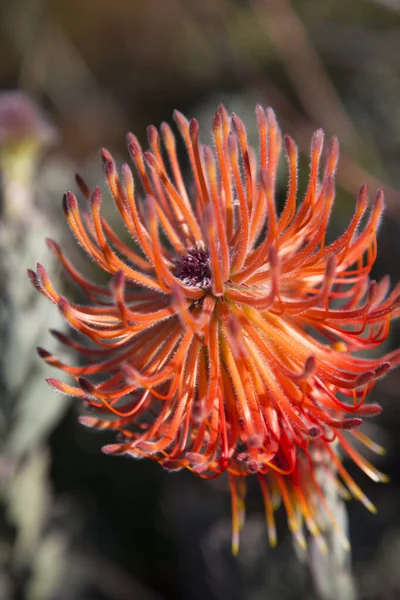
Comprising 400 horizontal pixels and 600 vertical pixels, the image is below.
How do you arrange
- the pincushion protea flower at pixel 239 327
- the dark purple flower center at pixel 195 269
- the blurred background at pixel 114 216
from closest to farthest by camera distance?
1. the pincushion protea flower at pixel 239 327
2. the dark purple flower center at pixel 195 269
3. the blurred background at pixel 114 216

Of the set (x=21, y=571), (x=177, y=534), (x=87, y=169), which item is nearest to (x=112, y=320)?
(x=21, y=571)

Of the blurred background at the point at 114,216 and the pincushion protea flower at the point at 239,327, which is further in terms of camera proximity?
the blurred background at the point at 114,216

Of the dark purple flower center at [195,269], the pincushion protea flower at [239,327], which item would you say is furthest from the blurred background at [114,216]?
the dark purple flower center at [195,269]

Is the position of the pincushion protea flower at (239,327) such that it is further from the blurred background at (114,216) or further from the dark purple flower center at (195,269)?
the blurred background at (114,216)

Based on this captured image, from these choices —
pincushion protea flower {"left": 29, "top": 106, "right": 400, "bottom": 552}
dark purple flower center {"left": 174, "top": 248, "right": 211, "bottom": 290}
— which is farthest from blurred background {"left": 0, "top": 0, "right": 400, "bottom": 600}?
dark purple flower center {"left": 174, "top": 248, "right": 211, "bottom": 290}

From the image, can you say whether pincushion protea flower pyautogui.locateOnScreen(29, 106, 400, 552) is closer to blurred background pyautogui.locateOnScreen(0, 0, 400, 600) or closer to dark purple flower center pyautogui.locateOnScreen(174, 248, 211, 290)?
dark purple flower center pyautogui.locateOnScreen(174, 248, 211, 290)

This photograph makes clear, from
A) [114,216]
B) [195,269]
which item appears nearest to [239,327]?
[195,269]
